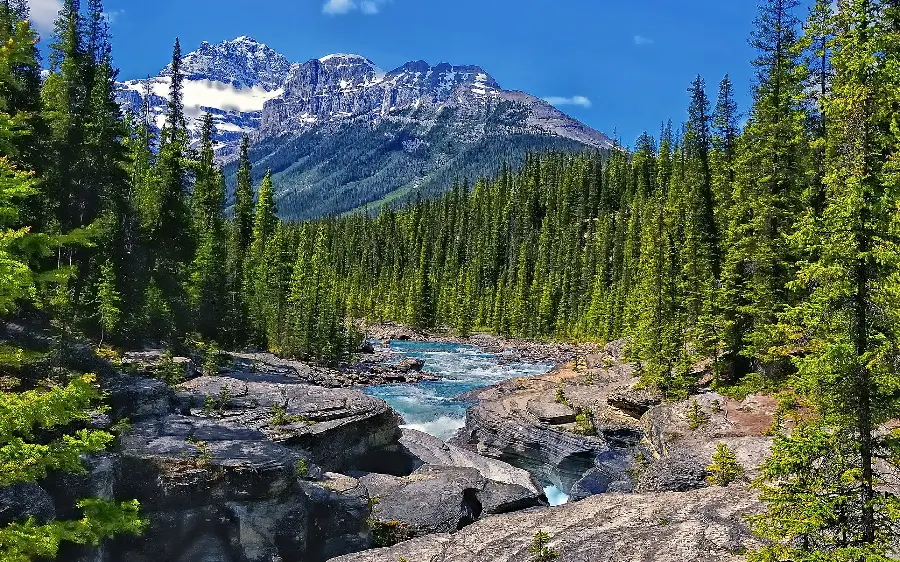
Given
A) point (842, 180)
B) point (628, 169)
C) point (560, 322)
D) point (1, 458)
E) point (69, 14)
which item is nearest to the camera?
point (1, 458)

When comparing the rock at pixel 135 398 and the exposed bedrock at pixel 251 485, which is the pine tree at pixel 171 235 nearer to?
the exposed bedrock at pixel 251 485

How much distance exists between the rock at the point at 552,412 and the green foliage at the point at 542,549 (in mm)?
20682

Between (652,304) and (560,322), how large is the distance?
67621mm

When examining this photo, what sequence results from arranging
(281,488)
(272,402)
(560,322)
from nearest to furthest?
(281,488) < (272,402) < (560,322)

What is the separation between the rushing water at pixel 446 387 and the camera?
39.6m

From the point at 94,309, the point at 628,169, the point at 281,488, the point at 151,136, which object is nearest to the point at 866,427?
the point at 281,488

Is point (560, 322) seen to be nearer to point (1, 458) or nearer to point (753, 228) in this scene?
point (753, 228)

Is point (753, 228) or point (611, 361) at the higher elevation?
point (753, 228)

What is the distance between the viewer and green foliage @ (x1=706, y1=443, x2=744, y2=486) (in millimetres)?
18406

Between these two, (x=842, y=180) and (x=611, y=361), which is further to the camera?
(x=611, y=361)

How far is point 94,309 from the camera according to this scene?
107 ft

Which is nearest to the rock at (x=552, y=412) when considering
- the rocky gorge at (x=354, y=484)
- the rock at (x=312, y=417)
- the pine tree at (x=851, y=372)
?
the rocky gorge at (x=354, y=484)

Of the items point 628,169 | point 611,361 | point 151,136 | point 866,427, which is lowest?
point 611,361

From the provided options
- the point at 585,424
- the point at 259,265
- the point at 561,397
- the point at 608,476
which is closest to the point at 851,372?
the point at 608,476
